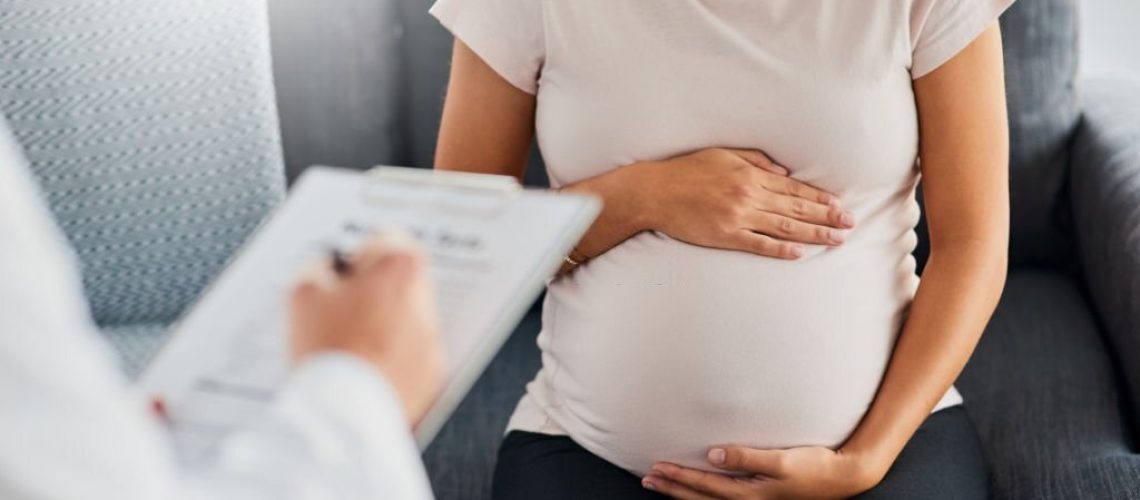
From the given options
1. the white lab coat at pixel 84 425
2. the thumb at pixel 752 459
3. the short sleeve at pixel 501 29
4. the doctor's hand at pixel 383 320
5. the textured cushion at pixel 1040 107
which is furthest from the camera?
the textured cushion at pixel 1040 107

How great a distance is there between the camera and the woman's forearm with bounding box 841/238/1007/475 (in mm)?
1042

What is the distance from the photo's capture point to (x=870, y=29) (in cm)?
105

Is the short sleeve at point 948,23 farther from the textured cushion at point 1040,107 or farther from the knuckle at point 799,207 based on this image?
the textured cushion at point 1040,107

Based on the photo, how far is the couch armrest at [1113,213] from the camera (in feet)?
4.09

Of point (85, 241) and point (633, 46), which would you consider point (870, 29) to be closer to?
point (633, 46)

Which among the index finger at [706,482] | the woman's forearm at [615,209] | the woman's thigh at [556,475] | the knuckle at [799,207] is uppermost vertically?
the knuckle at [799,207]

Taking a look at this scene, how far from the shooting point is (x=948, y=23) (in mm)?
1041

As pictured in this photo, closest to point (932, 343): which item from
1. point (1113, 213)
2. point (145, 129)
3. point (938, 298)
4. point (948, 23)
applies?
point (938, 298)

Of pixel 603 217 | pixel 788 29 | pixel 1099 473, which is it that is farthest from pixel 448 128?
pixel 1099 473

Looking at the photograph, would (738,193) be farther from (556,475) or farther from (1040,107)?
(1040,107)

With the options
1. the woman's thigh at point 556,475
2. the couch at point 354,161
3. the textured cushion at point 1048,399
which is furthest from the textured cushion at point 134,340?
the textured cushion at point 1048,399

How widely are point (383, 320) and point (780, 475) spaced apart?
1.72ft

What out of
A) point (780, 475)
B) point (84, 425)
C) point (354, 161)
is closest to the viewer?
point (84, 425)

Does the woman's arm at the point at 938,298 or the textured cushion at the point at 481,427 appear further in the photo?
the textured cushion at the point at 481,427
